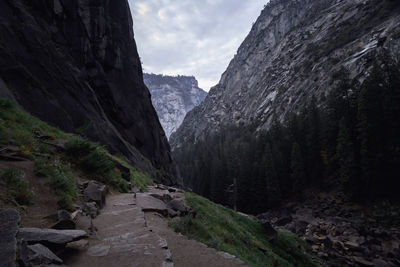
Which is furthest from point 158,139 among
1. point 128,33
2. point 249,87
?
point 249,87

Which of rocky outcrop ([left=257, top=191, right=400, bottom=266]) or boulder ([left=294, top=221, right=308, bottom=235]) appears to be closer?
rocky outcrop ([left=257, top=191, right=400, bottom=266])

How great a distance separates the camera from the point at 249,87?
407 ft

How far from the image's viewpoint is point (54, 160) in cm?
664

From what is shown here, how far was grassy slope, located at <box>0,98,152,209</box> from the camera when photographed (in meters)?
5.14

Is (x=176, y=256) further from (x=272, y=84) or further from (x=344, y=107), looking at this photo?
(x=272, y=84)

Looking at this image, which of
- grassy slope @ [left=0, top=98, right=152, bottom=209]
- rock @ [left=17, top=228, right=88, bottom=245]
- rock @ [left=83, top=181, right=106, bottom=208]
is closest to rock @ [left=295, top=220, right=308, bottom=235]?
grassy slope @ [left=0, top=98, right=152, bottom=209]

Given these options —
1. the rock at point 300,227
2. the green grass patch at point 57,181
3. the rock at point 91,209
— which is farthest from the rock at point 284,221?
the green grass patch at point 57,181

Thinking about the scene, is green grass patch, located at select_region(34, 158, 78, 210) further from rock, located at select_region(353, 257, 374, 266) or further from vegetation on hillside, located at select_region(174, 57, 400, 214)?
vegetation on hillside, located at select_region(174, 57, 400, 214)

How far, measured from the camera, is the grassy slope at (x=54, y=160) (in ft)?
16.9

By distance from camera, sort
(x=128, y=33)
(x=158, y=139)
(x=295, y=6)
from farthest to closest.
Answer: (x=295, y=6)
(x=158, y=139)
(x=128, y=33)

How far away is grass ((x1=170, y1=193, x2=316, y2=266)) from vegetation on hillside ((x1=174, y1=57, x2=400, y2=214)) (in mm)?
17178

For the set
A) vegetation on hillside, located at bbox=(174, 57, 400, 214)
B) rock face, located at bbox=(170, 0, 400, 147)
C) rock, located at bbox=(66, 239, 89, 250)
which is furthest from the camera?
rock face, located at bbox=(170, 0, 400, 147)

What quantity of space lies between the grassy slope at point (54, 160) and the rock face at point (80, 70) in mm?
3898

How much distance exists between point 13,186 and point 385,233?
26268 millimetres
